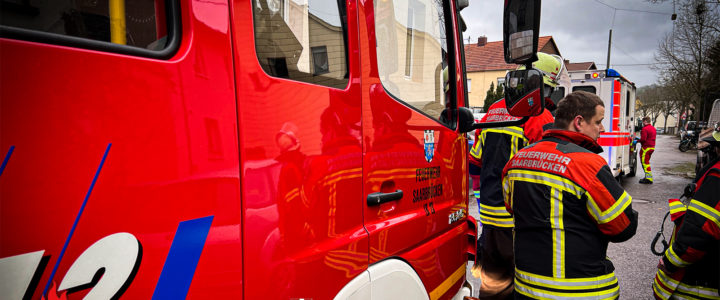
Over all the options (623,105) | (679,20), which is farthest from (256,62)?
(679,20)

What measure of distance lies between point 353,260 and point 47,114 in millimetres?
934

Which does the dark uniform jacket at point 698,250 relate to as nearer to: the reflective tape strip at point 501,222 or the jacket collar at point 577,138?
the jacket collar at point 577,138

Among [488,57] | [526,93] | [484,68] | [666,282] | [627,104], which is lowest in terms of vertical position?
[666,282]

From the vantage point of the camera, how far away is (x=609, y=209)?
1920mm

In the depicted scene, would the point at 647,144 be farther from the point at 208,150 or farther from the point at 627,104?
the point at 208,150

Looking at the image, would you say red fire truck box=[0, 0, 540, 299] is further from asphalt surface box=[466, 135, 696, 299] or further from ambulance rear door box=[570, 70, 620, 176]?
ambulance rear door box=[570, 70, 620, 176]

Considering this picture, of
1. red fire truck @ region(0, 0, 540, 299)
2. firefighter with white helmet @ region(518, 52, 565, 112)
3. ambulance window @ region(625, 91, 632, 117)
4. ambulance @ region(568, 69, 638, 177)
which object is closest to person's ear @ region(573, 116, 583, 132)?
red fire truck @ region(0, 0, 540, 299)

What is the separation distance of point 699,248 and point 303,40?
2.31 metres

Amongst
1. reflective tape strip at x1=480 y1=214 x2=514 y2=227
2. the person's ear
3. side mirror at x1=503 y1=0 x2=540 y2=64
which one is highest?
side mirror at x1=503 y1=0 x2=540 y2=64

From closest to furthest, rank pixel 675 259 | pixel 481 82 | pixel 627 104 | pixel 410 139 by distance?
pixel 410 139, pixel 675 259, pixel 627 104, pixel 481 82

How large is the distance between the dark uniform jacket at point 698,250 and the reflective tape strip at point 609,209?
0.54m

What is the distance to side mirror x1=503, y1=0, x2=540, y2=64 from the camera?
5.36 ft

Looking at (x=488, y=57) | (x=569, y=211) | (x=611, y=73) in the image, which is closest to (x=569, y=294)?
(x=569, y=211)

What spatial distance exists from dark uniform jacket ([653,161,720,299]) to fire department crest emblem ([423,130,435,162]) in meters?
1.51
